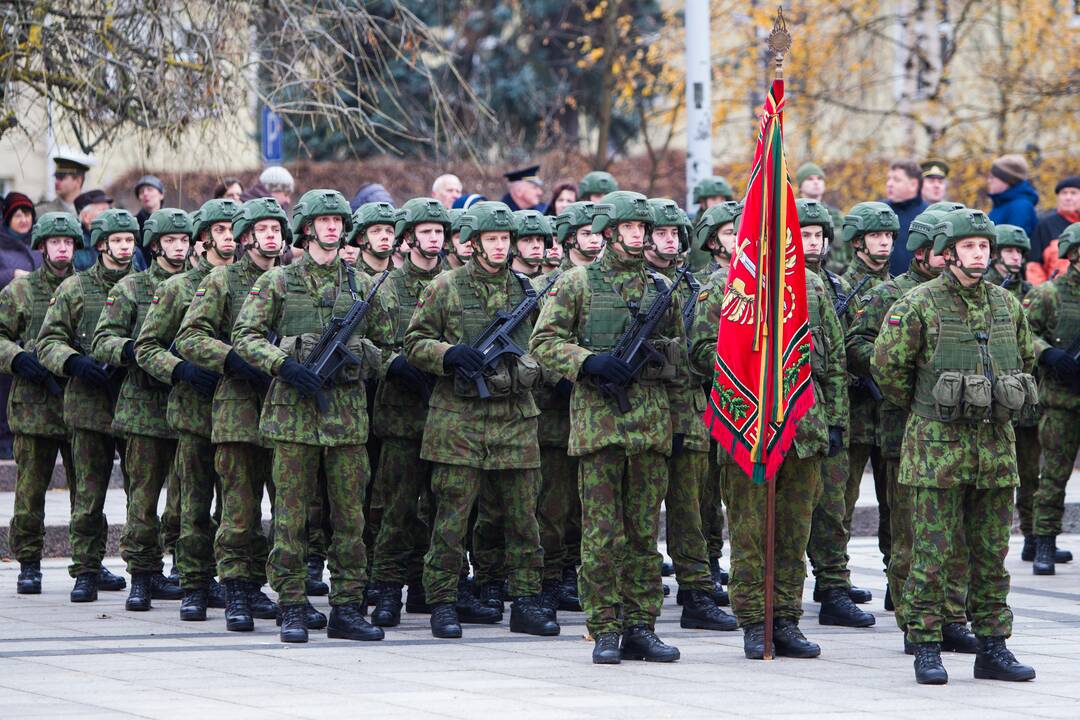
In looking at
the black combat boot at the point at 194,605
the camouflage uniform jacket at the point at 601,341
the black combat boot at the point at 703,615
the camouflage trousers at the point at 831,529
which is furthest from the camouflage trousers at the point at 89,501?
the camouflage trousers at the point at 831,529

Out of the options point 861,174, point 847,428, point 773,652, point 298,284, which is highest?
point 861,174

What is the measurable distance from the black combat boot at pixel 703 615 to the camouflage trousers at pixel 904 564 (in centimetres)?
88

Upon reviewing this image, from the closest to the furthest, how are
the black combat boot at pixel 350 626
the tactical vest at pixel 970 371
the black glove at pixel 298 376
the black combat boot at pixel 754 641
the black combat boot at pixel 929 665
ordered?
the black combat boot at pixel 929 665, the tactical vest at pixel 970 371, the black combat boot at pixel 754 641, the black glove at pixel 298 376, the black combat boot at pixel 350 626

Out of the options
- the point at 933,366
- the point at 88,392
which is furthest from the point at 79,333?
the point at 933,366

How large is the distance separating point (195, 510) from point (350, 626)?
1.50 meters

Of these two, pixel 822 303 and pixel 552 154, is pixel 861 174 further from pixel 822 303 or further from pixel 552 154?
pixel 822 303

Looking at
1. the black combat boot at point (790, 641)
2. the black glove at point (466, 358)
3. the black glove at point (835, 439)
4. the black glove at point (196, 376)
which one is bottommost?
the black combat boot at point (790, 641)

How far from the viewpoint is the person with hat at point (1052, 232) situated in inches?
664

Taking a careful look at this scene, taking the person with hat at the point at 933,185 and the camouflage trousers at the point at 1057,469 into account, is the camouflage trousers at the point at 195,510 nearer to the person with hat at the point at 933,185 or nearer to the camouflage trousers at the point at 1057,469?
the camouflage trousers at the point at 1057,469

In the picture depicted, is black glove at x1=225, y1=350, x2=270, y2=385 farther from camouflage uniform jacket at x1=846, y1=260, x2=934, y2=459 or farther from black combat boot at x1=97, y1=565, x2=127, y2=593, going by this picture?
camouflage uniform jacket at x1=846, y1=260, x2=934, y2=459

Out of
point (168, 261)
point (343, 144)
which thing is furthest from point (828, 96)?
point (168, 261)

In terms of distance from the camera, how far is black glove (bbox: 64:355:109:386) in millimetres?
12336

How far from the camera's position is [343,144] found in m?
31.5

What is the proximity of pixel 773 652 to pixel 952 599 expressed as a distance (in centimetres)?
90
